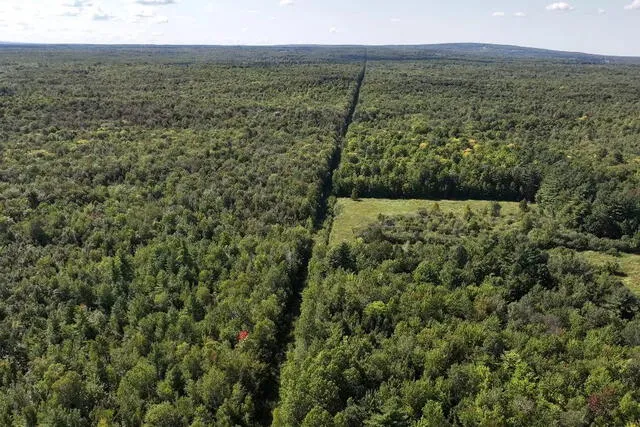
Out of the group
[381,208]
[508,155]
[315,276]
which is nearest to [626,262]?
[508,155]

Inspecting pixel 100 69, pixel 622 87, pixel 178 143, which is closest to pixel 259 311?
pixel 178 143

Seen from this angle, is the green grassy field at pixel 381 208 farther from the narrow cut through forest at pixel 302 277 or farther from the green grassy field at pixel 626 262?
the green grassy field at pixel 626 262

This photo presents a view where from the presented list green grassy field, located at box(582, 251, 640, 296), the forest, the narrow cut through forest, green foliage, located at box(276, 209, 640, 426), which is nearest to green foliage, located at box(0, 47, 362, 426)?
the forest

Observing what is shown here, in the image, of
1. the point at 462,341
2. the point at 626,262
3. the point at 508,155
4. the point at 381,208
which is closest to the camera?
the point at 462,341

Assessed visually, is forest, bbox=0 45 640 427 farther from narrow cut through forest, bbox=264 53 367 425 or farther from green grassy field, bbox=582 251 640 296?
green grassy field, bbox=582 251 640 296

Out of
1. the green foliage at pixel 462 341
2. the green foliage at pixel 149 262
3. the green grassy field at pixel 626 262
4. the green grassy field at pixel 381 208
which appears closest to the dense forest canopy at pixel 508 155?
the green grassy field at pixel 381 208

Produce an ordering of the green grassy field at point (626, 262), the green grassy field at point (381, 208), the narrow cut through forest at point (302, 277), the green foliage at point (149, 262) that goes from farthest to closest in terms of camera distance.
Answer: the green grassy field at point (381, 208) < the green grassy field at point (626, 262) < the narrow cut through forest at point (302, 277) < the green foliage at point (149, 262)

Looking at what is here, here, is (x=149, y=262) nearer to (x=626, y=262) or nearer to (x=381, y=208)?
(x=381, y=208)

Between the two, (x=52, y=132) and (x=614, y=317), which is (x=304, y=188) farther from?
(x=52, y=132)
